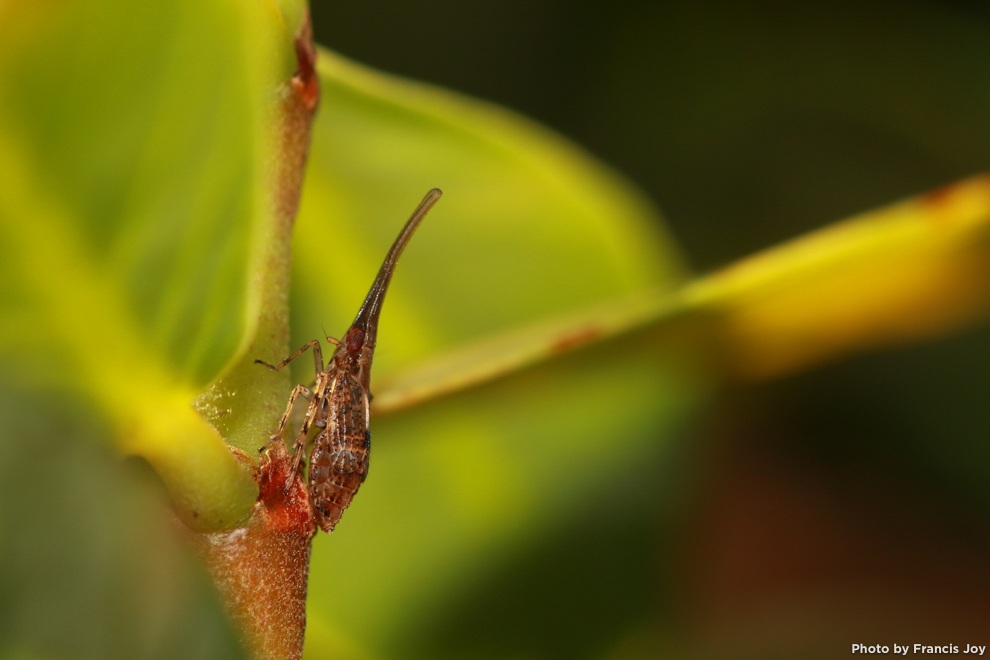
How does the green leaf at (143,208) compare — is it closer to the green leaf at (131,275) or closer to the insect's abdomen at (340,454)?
the green leaf at (131,275)

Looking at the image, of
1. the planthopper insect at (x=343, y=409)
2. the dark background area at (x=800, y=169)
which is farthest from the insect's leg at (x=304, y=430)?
the dark background area at (x=800, y=169)

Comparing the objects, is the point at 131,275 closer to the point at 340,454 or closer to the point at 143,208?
the point at 143,208

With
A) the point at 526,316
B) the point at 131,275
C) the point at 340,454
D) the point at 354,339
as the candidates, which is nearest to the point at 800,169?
the point at 526,316

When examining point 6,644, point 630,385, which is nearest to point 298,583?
point 6,644

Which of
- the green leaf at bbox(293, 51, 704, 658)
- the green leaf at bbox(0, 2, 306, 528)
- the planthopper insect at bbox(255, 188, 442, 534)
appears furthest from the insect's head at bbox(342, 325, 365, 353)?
the green leaf at bbox(0, 2, 306, 528)

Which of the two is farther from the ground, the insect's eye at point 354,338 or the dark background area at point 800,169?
the dark background area at point 800,169

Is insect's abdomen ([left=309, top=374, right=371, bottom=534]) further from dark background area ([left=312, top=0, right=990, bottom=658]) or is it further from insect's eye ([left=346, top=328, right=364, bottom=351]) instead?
dark background area ([left=312, top=0, right=990, bottom=658])
